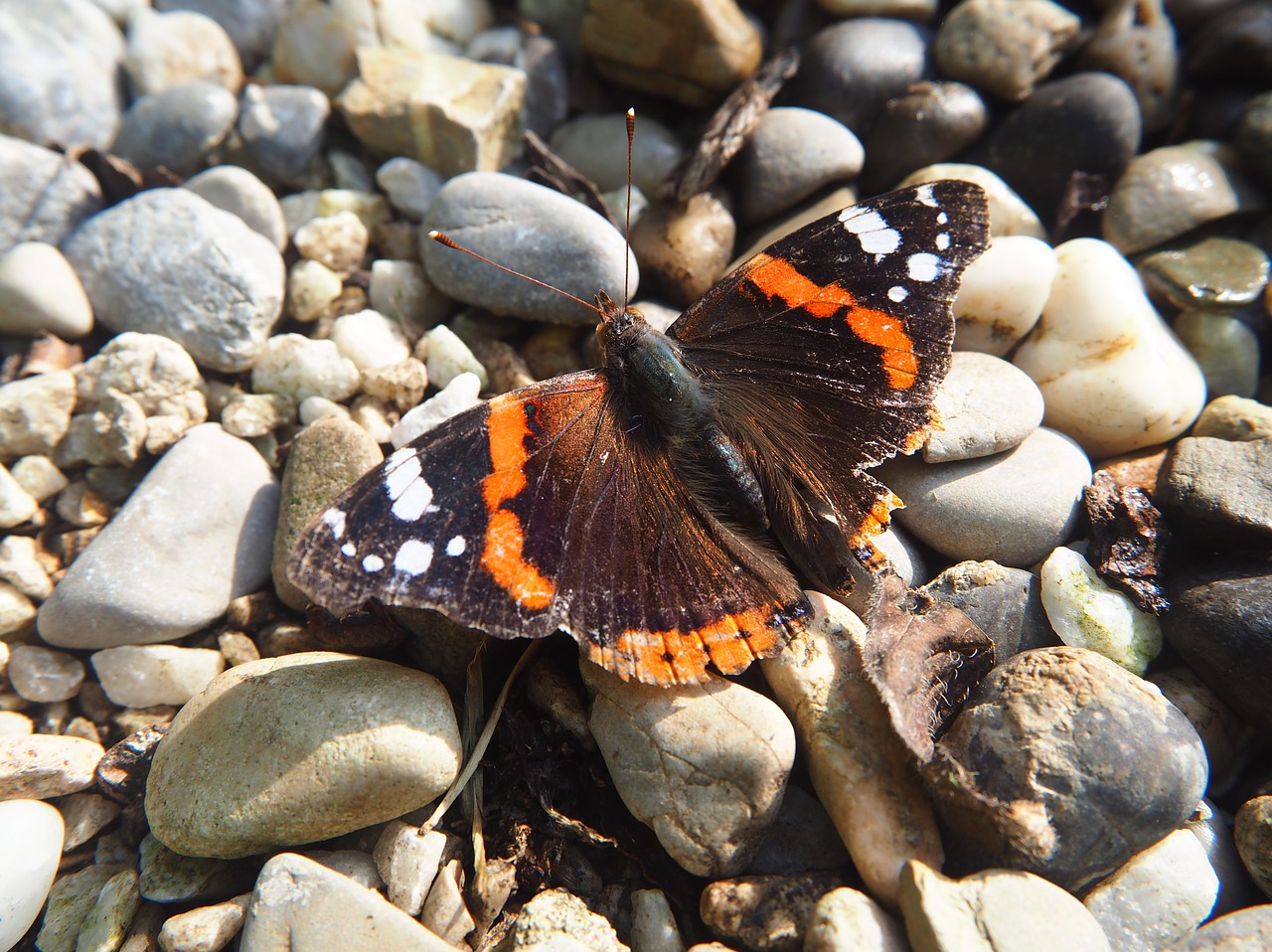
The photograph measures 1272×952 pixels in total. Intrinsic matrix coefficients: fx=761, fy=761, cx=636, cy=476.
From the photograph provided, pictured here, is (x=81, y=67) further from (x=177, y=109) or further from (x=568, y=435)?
(x=568, y=435)

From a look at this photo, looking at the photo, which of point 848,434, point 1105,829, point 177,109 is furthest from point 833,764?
point 177,109

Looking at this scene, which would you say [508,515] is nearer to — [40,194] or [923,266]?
[923,266]

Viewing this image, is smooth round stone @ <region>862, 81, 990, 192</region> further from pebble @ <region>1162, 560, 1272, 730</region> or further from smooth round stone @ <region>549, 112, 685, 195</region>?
pebble @ <region>1162, 560, 1272, 730</region>

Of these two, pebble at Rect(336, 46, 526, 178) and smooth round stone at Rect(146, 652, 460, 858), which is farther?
pebble at Rect(336, 46, 526, 178)

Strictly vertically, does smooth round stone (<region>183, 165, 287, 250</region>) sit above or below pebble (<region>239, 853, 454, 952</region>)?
above

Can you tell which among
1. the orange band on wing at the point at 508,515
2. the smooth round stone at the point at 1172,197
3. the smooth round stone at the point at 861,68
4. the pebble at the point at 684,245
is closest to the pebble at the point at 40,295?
the orange band on wing at the point at 508,515

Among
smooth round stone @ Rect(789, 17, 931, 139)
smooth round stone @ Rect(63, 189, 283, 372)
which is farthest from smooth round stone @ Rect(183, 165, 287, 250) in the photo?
smooth round stone @ Rect(789, 17, 931, 139)

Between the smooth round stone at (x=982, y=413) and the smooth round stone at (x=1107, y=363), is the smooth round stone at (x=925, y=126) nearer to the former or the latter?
the smooth round stone at (x=1107, y=363)
